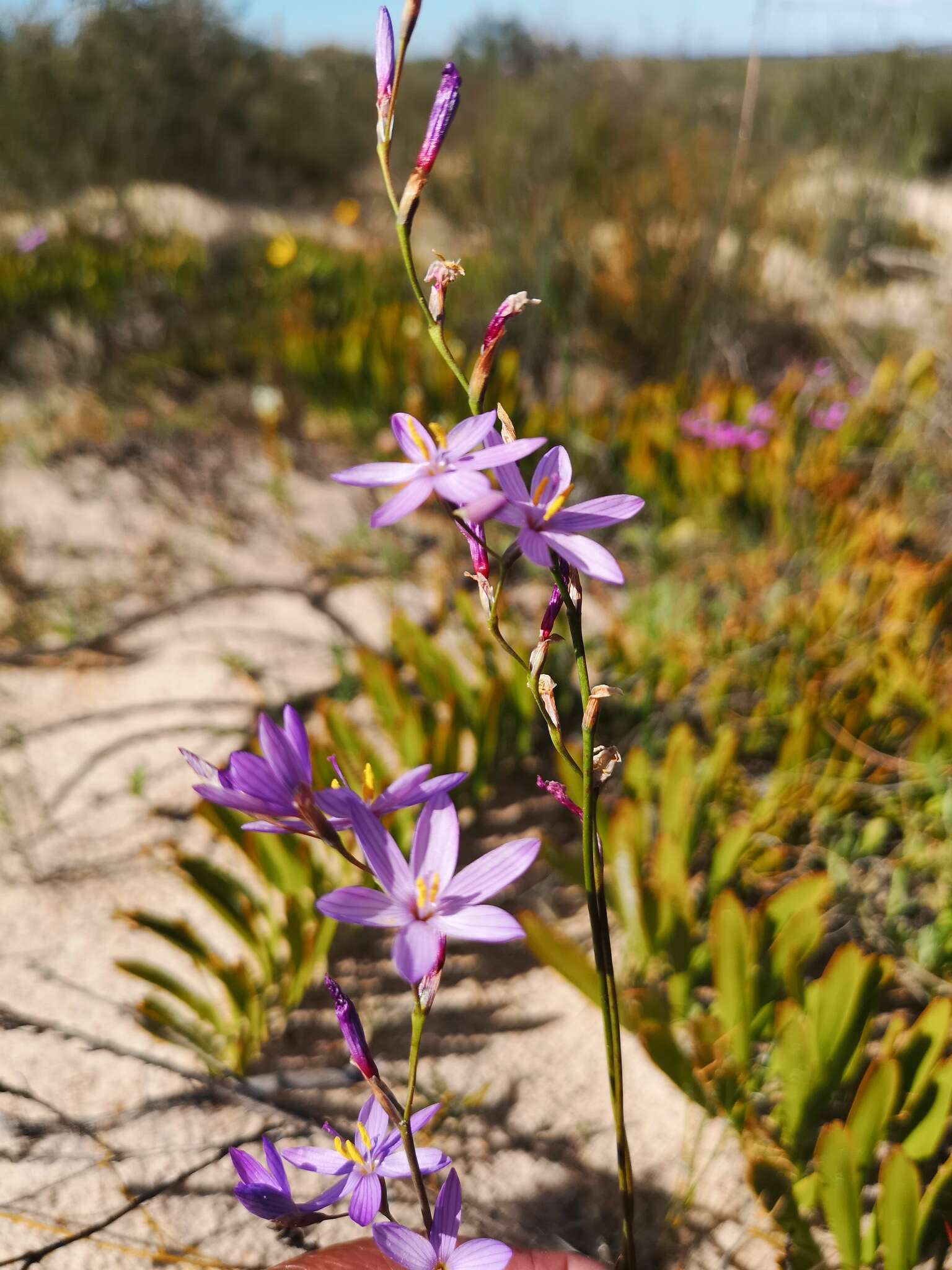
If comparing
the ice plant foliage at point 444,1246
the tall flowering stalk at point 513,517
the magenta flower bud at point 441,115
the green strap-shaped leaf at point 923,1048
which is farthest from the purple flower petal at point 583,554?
the green strap-shaped leaf at point 923,1048

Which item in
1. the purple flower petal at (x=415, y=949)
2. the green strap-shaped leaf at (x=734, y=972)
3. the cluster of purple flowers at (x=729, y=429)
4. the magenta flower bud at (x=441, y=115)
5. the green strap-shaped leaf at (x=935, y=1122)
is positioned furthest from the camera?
the cluster of purple flowers at (x=729, y=429)

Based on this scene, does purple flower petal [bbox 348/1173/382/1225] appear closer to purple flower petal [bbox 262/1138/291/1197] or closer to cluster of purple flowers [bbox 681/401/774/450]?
purple flower petal [bbox 262/1138/291/1197]

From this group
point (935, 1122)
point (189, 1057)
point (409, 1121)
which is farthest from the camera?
point (189, 1057)

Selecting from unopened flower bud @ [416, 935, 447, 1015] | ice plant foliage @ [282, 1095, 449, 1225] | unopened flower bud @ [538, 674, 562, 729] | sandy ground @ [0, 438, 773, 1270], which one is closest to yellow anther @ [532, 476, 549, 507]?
unopened flower bud @ [538, 674, 562, 729]

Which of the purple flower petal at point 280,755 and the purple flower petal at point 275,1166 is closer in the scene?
the purple flower petal at point 280,755

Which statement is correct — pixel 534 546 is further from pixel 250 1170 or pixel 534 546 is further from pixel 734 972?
pixel 734 972

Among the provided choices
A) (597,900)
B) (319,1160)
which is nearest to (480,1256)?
(319,1160)

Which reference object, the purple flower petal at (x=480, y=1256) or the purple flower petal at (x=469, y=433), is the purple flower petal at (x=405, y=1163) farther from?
the purple flower petal at (x=469, y=433)
